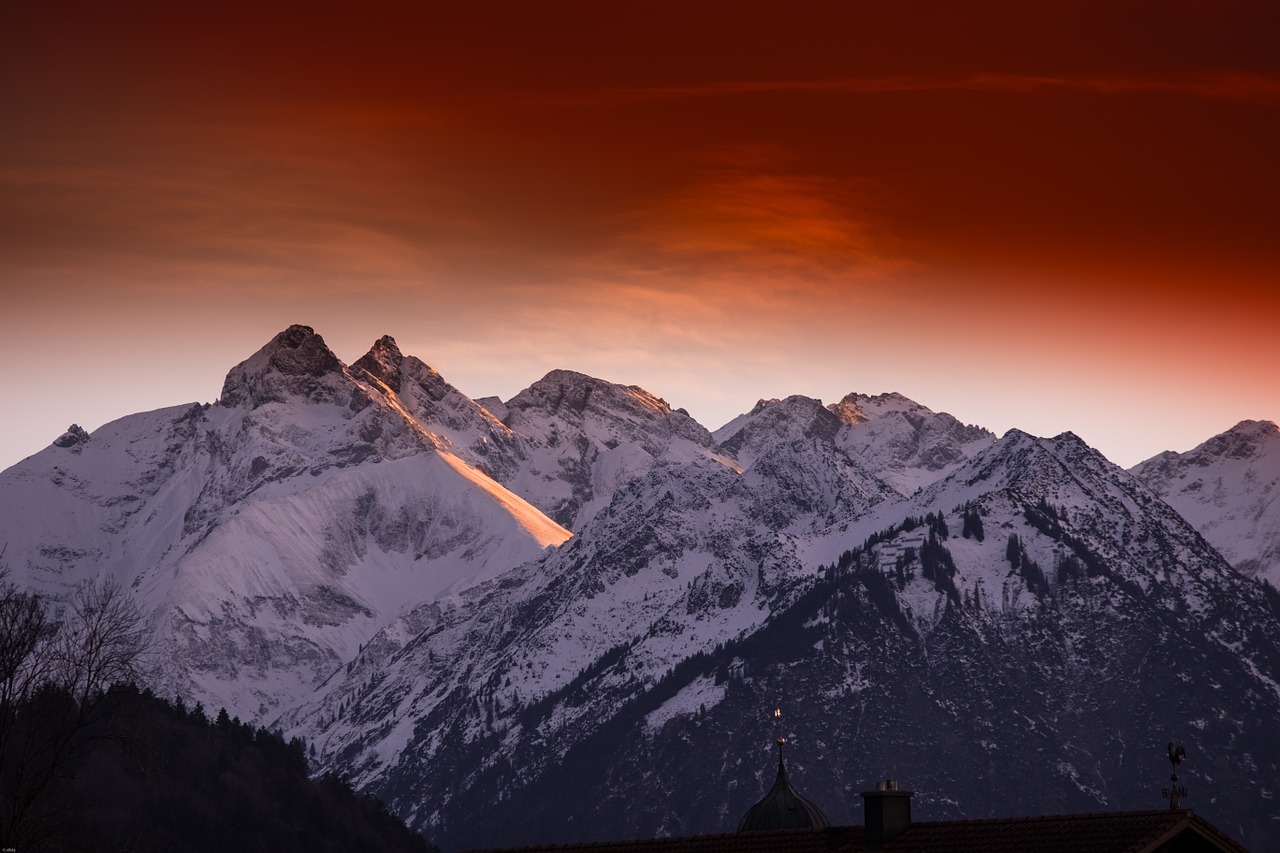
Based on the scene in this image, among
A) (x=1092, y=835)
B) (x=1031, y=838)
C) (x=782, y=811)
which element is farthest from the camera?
(x=782, y=811)

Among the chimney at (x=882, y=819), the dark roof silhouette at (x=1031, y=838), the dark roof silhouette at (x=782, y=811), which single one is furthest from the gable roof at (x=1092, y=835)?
the dark roof silhouette at (x=782, y=811)

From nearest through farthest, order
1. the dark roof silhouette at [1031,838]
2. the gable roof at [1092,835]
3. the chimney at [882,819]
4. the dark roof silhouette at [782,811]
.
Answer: the gable roof at [1092,835], the dark roof silhouette at [1031,838], the chimney at [882,819], the dark roof silhouette at [782,811]

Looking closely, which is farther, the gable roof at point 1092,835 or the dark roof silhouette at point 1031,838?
the dark roof silhouette at point 1031,838

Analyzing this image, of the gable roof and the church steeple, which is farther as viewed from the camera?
the church steeple

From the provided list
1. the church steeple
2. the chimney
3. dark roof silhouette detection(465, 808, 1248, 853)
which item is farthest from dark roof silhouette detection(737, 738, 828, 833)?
the chimney

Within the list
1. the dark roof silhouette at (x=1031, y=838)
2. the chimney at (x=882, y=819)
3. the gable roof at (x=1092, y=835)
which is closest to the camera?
the gable roof at (x=1092, y=835)

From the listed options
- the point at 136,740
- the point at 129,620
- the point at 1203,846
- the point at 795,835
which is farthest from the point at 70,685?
the point at 1203,846

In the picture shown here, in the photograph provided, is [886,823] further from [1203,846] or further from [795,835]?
[1203,846]

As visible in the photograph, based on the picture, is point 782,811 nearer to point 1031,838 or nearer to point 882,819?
point 882,819

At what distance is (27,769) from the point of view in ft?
376

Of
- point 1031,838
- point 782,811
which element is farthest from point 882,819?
point 782,811

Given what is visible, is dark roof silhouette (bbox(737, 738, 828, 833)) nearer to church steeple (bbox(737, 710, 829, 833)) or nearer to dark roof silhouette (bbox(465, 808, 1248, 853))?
church steeple (bbox(737, 710, 829, 833))

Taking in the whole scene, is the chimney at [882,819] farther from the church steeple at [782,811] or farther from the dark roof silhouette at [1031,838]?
the church steeple at [782,811]

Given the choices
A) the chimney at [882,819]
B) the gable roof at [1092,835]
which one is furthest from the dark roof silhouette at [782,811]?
the gable roof at [1092,835]
